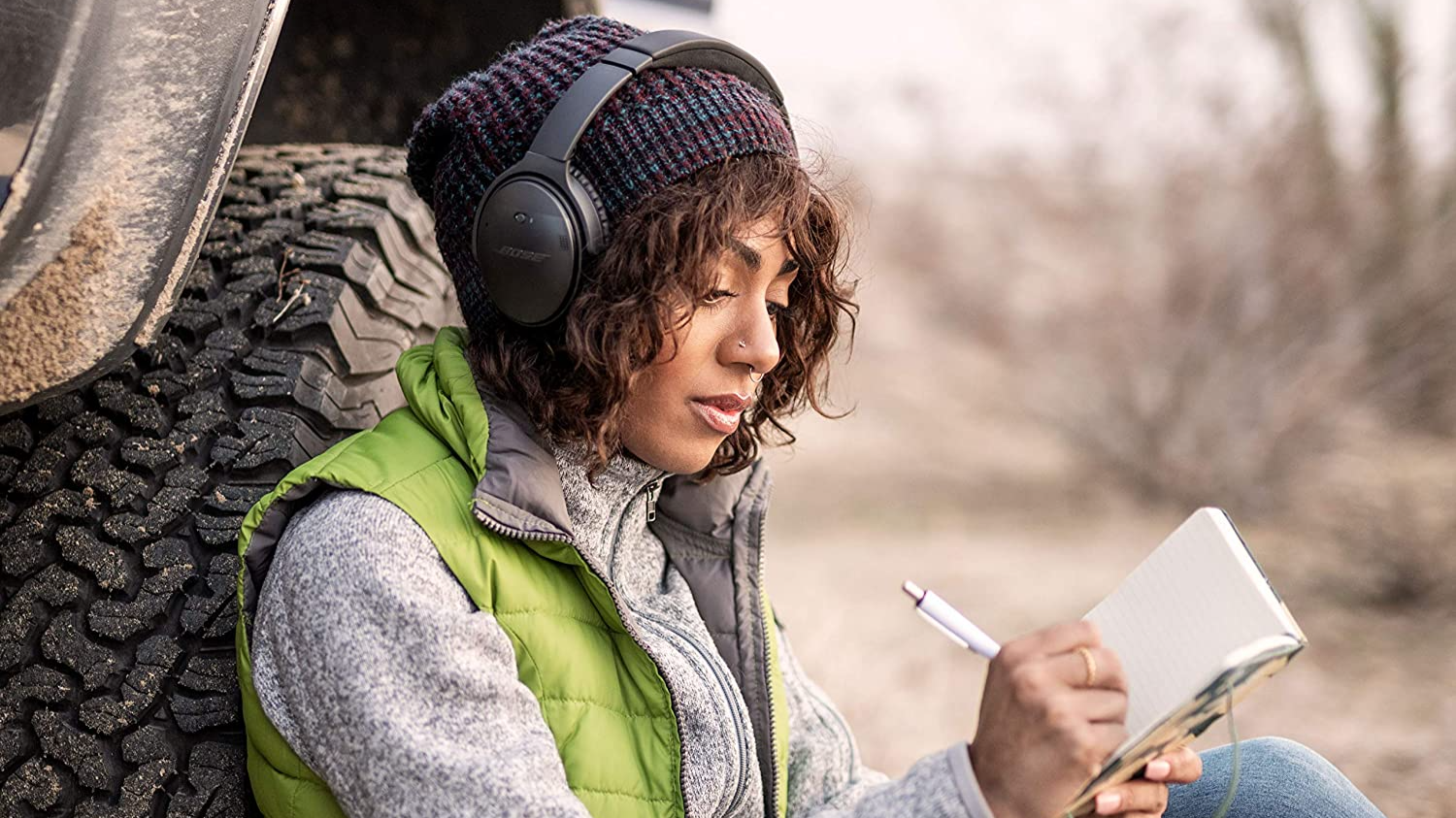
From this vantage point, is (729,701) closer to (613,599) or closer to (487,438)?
(613,599)

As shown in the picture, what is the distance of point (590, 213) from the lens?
1.11 meters

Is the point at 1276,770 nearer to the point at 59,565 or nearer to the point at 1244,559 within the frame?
the point at 1244,559

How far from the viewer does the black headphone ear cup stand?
1.10m

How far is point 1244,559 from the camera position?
0.91 metres

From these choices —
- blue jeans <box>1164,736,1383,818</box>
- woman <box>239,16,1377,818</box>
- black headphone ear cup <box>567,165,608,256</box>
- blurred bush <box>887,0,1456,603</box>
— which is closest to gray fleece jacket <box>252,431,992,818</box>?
woman <box>239,16,1377,818</box>

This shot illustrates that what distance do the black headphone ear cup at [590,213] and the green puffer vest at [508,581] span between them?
6.4 inches

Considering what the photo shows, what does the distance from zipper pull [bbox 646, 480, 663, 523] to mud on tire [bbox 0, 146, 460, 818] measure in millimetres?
318

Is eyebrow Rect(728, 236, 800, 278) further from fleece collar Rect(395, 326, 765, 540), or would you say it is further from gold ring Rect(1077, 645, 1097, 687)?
gold ring Rect(1077, 645, 1097, 687)

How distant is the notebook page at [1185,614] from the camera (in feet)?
2.90

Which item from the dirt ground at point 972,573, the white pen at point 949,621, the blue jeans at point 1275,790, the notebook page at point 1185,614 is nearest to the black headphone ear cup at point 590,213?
the white pen at point 949,621

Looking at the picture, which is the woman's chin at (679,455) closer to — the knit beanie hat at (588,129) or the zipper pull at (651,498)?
the zipper pull at (651,498)

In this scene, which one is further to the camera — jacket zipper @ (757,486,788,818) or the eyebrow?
jacket zipper @ (757,486,788,818)

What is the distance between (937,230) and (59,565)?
409 cm

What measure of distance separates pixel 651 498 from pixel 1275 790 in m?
0.64
